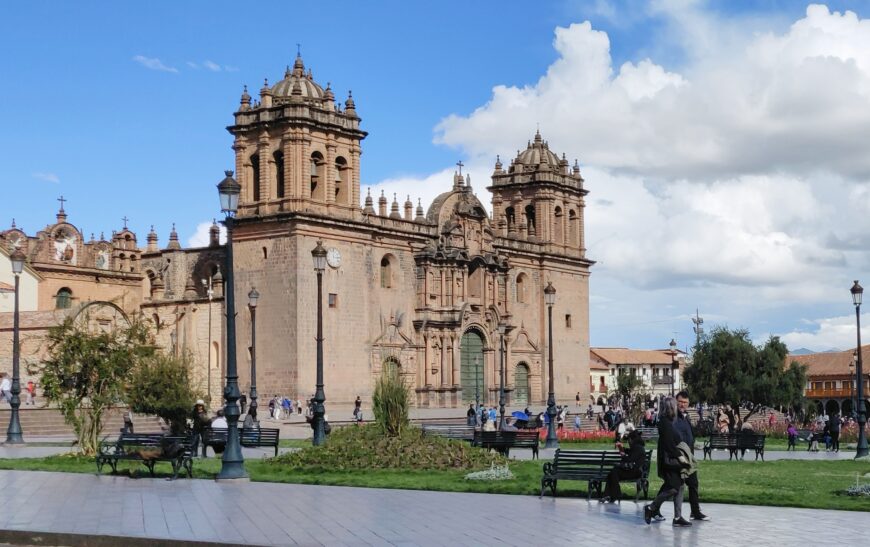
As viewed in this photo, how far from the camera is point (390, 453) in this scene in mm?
18953

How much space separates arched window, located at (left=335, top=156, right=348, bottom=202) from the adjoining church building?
2.6 inches

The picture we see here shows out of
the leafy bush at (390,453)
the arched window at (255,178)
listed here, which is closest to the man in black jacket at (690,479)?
the leafy bush at (390,453)

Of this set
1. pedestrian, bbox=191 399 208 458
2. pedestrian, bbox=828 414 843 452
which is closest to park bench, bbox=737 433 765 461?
pedestrian, bbox=828 414 843 452

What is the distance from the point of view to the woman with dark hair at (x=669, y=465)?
41.0ft

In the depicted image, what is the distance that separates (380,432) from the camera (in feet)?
64.0

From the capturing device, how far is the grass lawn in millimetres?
15299

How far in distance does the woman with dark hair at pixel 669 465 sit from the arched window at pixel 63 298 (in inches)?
1737

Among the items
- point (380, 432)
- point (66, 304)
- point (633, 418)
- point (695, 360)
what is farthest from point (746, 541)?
point (66, 304)

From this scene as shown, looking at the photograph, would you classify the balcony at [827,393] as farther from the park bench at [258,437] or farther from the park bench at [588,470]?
the park bench at [588,470]

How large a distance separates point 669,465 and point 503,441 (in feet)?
34.9

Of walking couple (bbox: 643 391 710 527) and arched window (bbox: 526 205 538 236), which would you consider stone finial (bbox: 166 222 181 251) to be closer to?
arched window (bbox: 526 205 538 236)

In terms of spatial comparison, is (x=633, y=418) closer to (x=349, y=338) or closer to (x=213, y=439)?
(x=349, y=338)

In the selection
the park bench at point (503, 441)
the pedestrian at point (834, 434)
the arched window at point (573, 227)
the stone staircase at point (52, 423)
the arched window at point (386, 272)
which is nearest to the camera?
the park bench at point (503, 441)

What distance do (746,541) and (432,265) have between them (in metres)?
41.9
